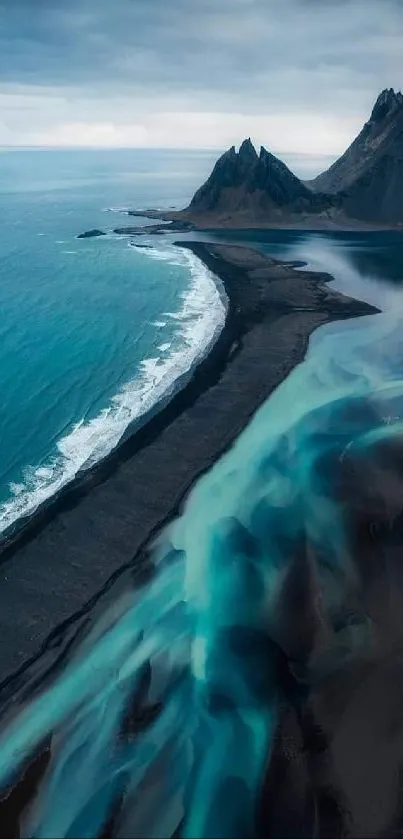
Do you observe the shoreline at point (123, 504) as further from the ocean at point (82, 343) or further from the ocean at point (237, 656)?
the ocean at point (82, 343)

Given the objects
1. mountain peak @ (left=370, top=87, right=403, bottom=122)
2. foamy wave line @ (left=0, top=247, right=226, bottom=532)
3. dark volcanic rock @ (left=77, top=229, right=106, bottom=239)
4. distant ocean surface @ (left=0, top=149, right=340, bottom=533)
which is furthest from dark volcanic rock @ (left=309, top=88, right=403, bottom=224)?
foamy wave line @ (left=0, top=247, right=226, bottom=532)

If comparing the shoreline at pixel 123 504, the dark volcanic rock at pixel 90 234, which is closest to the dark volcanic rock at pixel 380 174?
the dark volcanic rock at pixel 90 234

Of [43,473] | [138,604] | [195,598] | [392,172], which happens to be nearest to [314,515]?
[195,598]

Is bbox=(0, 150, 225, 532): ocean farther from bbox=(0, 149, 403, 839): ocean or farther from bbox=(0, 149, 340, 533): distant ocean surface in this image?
bbox=(0, 149, 403, 839): ocean

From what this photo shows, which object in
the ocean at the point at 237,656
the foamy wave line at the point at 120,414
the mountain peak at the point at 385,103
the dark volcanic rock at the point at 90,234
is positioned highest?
the mountain peak at the point at 385,103

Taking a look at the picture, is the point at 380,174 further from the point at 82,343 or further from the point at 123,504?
the point at 123,504

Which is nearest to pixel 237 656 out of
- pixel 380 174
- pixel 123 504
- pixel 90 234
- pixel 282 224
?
pixel 123 504

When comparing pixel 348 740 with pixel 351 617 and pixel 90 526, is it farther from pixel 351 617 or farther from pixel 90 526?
pixel 90 526
